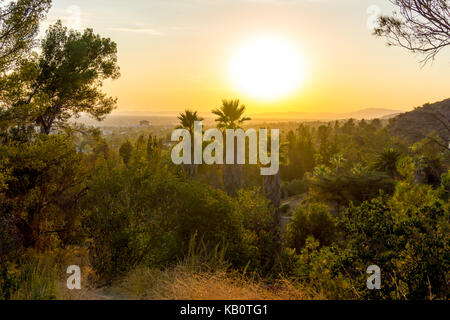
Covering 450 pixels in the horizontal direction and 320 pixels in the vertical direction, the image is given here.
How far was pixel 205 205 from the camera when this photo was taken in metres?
11.5

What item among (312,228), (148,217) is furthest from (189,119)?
(148,217)

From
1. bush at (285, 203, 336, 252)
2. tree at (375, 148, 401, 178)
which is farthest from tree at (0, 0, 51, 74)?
tree at (375, 148, 401, 178)

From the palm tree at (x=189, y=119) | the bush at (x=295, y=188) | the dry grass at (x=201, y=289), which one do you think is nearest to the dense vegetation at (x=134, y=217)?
the dry grass at (x=201, y=289)

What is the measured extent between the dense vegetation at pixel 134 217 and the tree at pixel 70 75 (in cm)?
5

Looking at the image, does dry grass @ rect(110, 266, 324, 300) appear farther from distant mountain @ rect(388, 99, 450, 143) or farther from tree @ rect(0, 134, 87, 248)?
tree @ rect(0, 134, 87, 248)

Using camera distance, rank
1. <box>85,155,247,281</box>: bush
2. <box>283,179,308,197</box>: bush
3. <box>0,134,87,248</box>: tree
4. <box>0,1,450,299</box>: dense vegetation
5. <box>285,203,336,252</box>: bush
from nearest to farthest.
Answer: <box>0,1,450,299</box>: dense vegetation
<box>85,155,247,281</box>: bush
<box>0,134,87,248</box>: tree
<box>285,203,336,252</box>: bush
<box>283,179,308,197</box>: bush

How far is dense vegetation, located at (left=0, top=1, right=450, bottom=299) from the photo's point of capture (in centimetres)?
616

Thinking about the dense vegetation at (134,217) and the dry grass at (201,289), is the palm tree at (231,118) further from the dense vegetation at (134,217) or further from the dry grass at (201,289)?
the dry grass at (201,289)

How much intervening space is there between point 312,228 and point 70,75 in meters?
16.3

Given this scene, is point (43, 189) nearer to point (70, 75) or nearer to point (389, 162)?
point (70, 75)

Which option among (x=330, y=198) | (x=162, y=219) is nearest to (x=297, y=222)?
(x=330, y=198)

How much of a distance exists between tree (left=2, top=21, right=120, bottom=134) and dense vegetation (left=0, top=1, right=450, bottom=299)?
0.18ft
